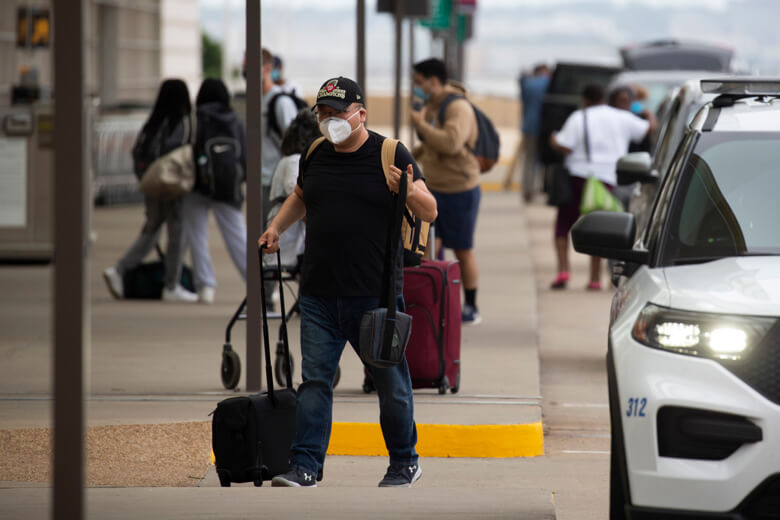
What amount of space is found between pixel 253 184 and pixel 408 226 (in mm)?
1989

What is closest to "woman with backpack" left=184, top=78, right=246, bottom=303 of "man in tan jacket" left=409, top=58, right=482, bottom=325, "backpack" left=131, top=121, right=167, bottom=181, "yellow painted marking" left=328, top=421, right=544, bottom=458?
"backpack" left=131, top=121, right=167, bottom=181

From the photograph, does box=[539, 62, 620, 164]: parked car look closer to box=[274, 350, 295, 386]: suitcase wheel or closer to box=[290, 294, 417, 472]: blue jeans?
box=[274, 350, 295, 386]: suitcase wheel

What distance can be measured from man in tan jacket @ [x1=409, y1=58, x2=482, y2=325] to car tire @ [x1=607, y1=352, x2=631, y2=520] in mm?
5662

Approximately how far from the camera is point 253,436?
244 inches

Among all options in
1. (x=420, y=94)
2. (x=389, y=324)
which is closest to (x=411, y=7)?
(x=420, y=94)

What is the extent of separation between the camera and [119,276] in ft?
41.6

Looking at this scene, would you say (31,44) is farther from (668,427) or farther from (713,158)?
(668,427)

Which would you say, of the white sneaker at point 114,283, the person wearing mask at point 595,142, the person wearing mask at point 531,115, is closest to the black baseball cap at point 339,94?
the white sneaker at point 114,283

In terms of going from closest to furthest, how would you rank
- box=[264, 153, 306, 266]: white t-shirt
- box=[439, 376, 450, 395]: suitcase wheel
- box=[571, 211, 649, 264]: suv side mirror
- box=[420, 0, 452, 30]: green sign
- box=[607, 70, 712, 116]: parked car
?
1. box=[571, 211, 649, 264]: suv side mirror
2. box=[439, 376, 450, 395]: suitcase wheel
3. box=[264, 153, 306, 266]: white t-shirt
4. box=[420, 0, 452, 30]: green sign
5. box=[607, 70, 712, 116]: parked car

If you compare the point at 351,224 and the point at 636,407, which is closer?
the point at 636,407

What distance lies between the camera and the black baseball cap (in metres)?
6.03

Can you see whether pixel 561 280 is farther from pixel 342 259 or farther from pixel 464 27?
pixel 464 27

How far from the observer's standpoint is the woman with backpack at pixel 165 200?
11.6 metres

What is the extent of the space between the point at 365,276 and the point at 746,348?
6.14ft
